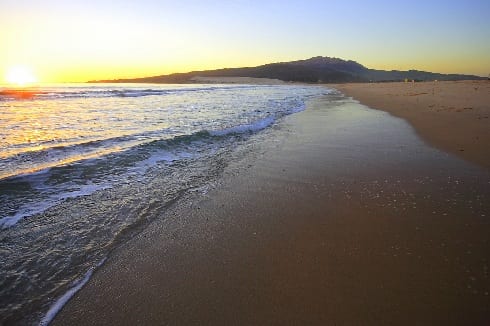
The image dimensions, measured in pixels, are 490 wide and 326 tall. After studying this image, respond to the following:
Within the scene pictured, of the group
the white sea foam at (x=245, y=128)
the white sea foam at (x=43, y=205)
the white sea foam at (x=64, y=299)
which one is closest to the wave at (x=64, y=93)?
the white sea foam at (x=245, y=128)

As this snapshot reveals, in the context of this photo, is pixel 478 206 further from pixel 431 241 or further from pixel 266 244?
pixel 266 244

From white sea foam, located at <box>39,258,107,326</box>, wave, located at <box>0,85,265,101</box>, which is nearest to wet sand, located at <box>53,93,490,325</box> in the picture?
white sea foam, located at <box>39,258,107,326</box>

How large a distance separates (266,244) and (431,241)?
1.72 metres

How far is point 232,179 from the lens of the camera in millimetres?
6375

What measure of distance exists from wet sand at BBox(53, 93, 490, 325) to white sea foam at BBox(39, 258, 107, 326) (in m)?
0.06

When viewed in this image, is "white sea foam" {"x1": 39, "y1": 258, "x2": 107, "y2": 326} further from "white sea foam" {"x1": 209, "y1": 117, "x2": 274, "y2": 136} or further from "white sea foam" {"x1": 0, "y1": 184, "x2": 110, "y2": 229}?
"white sea foam" {"x1": 209, "y1": 117, "x2": 274, "y2": 136}

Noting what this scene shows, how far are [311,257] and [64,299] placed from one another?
2203mm

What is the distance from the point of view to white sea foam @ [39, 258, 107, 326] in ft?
8.33

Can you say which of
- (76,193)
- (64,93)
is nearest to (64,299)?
(76,193)

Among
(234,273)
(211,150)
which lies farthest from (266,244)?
(211,150)

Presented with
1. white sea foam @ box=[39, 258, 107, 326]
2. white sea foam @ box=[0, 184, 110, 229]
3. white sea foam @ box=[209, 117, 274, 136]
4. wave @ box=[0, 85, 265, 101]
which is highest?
wave @ box=[0, 85, 265, 101]

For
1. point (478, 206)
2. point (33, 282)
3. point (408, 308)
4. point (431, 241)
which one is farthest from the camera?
point (478, 206)

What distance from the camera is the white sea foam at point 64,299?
254 centimetres

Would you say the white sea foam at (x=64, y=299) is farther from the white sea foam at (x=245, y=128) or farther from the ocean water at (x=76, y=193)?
the white sea foam at (x=245, y=128)
